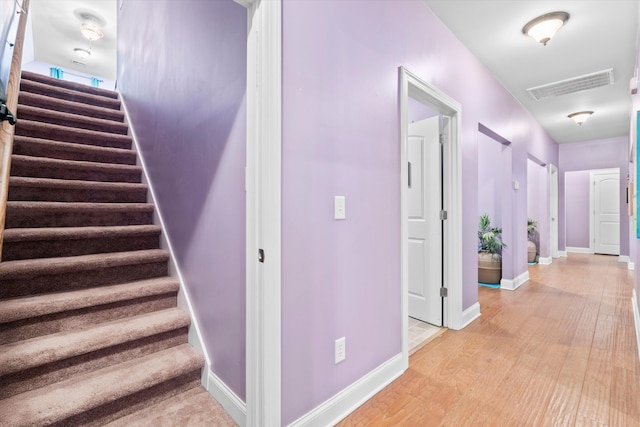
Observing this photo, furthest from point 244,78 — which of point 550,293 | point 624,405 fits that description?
point 550,293

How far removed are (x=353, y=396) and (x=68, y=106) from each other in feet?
12.2

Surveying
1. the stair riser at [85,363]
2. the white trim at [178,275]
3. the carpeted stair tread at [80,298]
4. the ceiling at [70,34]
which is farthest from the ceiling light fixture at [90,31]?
the stair riser at [85,363]

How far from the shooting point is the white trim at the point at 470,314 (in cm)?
284

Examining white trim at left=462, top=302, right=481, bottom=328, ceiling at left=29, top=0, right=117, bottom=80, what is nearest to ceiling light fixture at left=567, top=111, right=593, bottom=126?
white trim at left=462, top=302, right=481, bottom=328

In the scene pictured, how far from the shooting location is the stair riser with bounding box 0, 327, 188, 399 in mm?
1395

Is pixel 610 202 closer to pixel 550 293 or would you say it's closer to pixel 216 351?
pixel 550 293

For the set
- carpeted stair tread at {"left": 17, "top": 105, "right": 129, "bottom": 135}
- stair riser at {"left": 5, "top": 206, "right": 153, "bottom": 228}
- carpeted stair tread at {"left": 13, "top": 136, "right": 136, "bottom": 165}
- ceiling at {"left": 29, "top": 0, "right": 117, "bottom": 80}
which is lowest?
stair riser at {"left": 5, "top": 206, "right": 153, "bottom": 228}

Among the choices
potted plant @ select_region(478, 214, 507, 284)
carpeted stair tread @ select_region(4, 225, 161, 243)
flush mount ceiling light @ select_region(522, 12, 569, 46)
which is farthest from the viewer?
potted plant @ select_region(478, 214, 507, 284)

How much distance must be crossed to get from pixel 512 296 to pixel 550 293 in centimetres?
60

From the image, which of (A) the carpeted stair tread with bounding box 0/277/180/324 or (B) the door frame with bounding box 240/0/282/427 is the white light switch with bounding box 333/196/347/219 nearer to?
(B) the door frame with bounding box 240/0/282/427

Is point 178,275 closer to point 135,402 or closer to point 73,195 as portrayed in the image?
point 135,402

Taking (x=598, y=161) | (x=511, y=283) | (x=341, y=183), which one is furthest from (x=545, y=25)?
(x=598, y=161)

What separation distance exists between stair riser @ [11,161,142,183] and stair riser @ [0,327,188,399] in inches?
62.4

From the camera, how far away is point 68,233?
1973 millimetres
